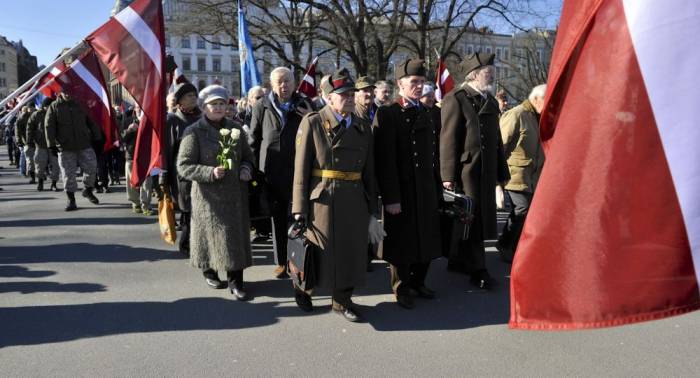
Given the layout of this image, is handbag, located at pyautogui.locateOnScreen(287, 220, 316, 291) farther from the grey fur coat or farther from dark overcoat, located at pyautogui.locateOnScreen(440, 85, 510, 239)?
dark overcoat, located at pyautogui.locateOnScreen(440, 85, 510, 239)

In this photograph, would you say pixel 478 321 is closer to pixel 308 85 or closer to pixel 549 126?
pixel 549 126

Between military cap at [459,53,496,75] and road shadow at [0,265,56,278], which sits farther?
road shadow at [0,265,56,278]

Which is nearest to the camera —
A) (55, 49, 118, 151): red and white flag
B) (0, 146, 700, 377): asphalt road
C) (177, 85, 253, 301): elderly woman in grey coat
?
(0, 146, 700, 377): asphalt road

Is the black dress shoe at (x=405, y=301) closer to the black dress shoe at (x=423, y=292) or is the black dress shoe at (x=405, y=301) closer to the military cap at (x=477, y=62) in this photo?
the black dress shoe at (x=423, y=292)

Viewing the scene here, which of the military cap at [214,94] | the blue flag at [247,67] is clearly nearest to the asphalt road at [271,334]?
the military cap at [214,94]

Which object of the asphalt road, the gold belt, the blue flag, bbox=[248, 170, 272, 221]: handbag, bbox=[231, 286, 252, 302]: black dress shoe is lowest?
the asphalt road

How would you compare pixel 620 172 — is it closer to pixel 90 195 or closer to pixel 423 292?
pixel 423 292

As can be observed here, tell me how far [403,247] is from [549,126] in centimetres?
316

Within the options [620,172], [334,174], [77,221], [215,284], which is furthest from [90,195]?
[620,172]

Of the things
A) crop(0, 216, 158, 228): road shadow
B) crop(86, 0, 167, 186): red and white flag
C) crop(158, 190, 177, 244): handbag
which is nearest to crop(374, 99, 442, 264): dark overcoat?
crop(86, 0, 167, 186): red and white flag

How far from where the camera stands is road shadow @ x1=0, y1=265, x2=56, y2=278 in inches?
233

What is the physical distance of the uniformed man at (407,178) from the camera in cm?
489

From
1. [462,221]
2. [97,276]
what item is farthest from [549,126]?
[97,276]

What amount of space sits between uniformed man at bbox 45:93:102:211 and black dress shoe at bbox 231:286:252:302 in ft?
19.6
